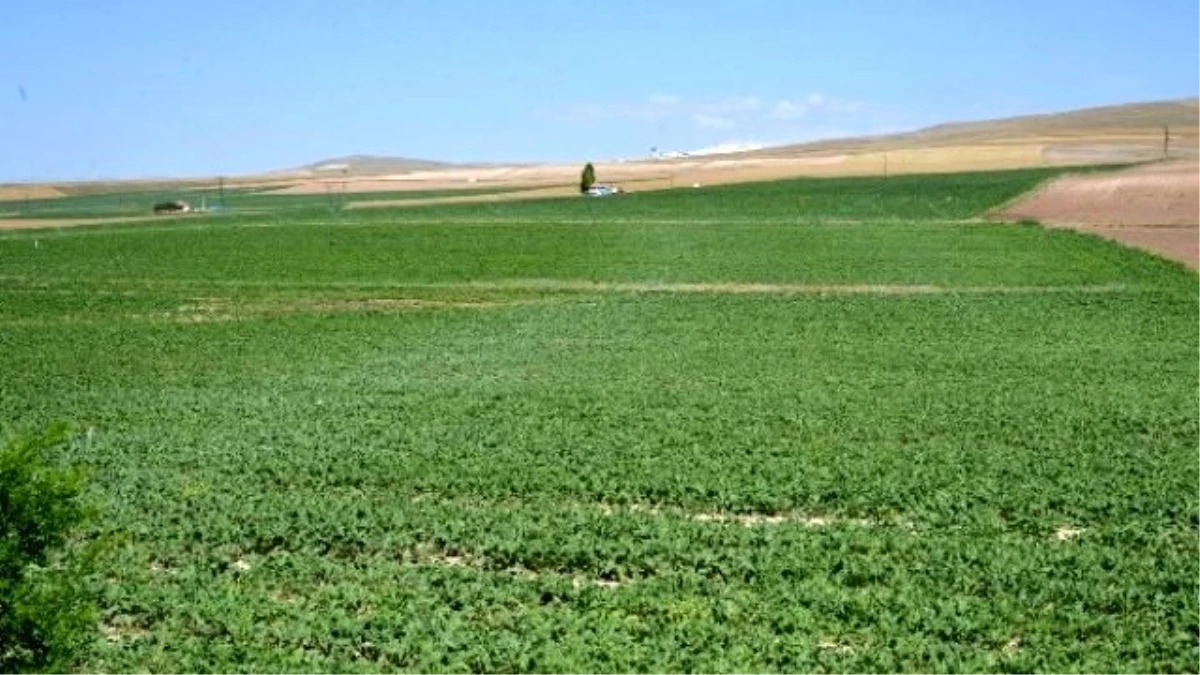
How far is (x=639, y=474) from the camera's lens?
15820 millimetres

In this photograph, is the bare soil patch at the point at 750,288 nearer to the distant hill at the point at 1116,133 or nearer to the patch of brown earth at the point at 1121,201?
the patch of brown earth at the point at 1121,201

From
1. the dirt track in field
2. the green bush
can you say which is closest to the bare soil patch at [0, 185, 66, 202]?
the dirt track in field

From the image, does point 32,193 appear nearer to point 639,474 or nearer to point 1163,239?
point 1163,239

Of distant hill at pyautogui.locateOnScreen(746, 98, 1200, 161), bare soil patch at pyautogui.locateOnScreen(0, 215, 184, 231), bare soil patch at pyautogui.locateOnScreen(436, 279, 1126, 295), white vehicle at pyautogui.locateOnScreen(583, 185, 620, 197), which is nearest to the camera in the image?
bare soil patch at pyautogui.locateOnScreen(436, 279, 1126, 295)

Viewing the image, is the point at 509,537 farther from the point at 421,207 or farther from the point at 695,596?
the point at 421,207

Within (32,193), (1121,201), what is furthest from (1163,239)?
(32,193)

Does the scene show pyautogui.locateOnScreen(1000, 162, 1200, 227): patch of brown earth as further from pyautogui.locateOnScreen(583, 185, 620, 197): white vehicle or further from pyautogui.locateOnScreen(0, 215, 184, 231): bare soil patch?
pyautogui.locateOnScreen(0, 215, 184, 231): bare soil patch

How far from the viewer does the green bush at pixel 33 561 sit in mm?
7520

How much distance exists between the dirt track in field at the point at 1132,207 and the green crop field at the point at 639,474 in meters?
12.8

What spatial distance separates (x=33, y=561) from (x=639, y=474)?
28.9 feet

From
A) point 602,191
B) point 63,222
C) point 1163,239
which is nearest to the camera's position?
point 1163,239

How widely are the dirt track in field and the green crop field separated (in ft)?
42.0

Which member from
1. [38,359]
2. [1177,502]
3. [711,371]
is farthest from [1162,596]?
[38,359]

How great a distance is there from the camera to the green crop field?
10.7 m
